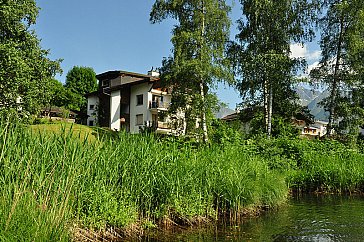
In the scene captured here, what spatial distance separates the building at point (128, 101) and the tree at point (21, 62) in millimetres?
18396

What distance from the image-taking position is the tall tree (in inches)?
877

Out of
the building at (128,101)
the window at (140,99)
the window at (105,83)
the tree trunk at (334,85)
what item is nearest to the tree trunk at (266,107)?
the tree trunk at (334,85)

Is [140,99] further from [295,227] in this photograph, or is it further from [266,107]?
[295,227]

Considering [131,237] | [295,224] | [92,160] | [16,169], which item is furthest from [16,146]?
[295,224]

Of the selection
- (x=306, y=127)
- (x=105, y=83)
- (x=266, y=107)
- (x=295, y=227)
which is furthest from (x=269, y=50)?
(x=105, y=83)

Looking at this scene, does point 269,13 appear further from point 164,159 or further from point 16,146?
point 16,146

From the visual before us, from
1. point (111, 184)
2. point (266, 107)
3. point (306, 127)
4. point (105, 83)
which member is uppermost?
point (105, 83)

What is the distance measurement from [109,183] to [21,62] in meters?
13.4

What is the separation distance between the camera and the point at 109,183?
658 cm

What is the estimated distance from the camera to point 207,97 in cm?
2075

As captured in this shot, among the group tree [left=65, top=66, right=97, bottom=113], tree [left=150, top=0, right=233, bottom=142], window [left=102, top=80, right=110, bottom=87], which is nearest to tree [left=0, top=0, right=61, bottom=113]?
tree [left=150, top=0, right=233, bottom=142]

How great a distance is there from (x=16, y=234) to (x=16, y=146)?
1.74 m

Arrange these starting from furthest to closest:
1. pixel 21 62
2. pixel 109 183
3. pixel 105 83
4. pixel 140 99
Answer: pixel 105 83 → pixel 140 99 → pixel 21 62 → pixel 109 183

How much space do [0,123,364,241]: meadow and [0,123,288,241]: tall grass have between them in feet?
0.05
